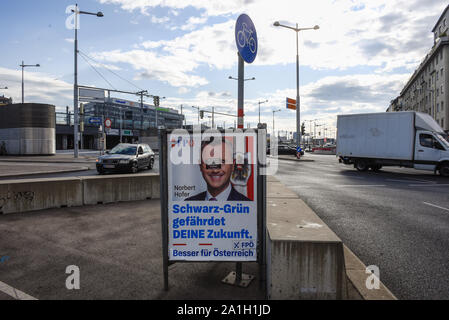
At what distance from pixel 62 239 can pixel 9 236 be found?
3.06 feet

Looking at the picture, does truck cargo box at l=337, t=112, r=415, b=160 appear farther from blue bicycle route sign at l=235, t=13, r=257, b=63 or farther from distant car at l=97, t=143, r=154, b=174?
blue bicycle route sign at l=235, t=13, r=257, b=63

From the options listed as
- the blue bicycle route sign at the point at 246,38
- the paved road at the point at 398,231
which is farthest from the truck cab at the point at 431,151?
the blue bicycle route sign at the point at 246,38

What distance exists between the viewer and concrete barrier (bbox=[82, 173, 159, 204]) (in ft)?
23.5

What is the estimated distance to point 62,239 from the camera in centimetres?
457

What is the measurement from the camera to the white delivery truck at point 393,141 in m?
15.5

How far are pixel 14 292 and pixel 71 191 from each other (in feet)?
14.0

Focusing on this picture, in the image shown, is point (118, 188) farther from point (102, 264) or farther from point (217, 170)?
point (217, 170)

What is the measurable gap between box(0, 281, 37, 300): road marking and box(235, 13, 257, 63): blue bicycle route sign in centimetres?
388

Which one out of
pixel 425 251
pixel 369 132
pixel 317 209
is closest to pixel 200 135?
pixel 425 251

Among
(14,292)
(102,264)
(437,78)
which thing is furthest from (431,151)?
(437,78)

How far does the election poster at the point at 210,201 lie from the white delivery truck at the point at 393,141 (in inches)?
643

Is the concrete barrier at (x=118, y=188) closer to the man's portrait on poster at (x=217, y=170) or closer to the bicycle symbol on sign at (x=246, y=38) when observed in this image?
the bicycle symbol on sign at (x=246, y=38)

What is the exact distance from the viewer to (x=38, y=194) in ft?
21.2

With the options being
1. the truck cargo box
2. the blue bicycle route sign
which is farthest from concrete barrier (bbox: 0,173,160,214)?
the truck cargo box
